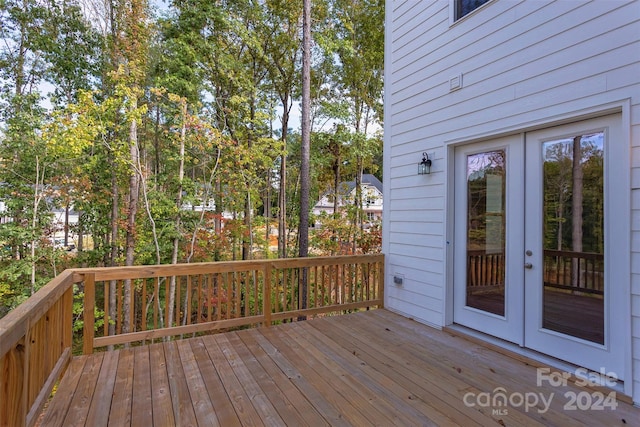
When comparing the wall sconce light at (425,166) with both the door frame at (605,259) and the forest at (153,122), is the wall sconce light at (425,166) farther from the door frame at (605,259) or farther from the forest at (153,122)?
the forest at (153,122)

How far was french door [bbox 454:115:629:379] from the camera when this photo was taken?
87.7 inches

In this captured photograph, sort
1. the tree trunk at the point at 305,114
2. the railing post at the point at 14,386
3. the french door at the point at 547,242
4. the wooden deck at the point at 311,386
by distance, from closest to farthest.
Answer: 1. the railing post at the point at 14,386
2. the wooden deck at the point at 311,386
3. the french door at the point at 547,242
4. the tree trunk at the point at 305,114

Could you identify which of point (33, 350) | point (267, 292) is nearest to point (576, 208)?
point (267, 292)

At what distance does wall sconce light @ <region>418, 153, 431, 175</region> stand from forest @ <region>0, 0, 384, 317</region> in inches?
109

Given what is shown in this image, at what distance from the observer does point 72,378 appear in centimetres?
233

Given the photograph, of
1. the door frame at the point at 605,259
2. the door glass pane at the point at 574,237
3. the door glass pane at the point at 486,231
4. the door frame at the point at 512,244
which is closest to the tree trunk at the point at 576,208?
the door glass pane at the point at 574,237

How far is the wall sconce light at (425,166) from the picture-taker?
11.8 ft

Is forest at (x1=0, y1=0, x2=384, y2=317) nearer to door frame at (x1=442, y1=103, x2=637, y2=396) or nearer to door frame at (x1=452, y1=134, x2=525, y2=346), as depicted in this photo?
door frame at (x1=442, y1=103, x2=637, y2=396)

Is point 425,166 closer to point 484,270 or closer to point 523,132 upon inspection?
point 523,132

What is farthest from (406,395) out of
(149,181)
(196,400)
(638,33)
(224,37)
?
(224,37)

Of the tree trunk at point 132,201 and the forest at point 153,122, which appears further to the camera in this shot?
the tree trunk at point 132,201

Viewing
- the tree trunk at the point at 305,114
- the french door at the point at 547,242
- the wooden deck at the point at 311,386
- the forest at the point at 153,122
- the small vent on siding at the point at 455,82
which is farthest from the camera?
the forest at the point at 153,122

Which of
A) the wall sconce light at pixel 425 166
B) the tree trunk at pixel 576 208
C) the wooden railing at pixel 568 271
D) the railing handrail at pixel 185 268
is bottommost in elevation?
the railing handrail at pixel 185 268

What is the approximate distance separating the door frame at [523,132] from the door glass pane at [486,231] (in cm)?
19
